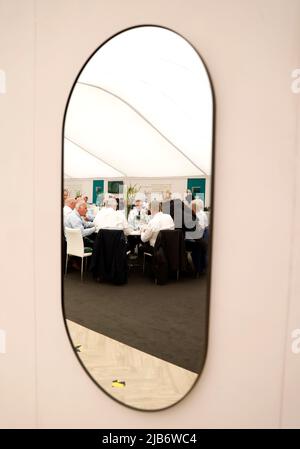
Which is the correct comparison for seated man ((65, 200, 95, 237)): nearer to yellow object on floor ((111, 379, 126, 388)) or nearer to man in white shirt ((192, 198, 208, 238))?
man in white shirt ((192, 198, 208, 238))

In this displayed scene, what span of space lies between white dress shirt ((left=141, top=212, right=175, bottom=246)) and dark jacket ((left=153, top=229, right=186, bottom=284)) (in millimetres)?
17

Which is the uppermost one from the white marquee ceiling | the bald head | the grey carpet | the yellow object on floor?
the white marquee ceiling

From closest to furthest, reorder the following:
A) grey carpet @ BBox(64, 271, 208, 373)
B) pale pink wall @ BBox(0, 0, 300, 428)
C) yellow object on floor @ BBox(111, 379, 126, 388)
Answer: pale pink wall @ BBox(0, 0, 300, 428) < grey carpet @ BBox(64, 271, 208, 373) < yellow object on floor @ BBox(111, 379, 126, 388)

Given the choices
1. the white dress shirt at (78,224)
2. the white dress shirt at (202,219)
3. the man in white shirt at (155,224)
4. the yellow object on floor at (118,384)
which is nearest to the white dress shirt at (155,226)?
the man in white shirt at (155,224)

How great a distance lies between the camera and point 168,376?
44.8 inches

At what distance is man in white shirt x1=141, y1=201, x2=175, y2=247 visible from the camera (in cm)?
110

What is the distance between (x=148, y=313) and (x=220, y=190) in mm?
539

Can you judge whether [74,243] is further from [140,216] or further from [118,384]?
[118,384]

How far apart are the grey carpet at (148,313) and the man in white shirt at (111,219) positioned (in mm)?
203

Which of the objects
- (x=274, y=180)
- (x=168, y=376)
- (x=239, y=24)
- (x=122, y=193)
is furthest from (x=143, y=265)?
(x=239, y=24)

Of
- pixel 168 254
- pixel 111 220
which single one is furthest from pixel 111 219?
pixel 168 254

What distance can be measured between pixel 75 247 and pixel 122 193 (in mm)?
307

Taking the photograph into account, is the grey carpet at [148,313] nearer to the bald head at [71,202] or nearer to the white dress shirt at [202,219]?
the white dress shirt at [202,219]

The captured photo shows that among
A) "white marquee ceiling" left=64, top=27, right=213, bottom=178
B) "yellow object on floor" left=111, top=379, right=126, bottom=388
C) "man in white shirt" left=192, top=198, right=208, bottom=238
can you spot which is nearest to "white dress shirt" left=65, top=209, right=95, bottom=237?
"white marquee ceiling" left=64, top=27, right=213, bottom=178
